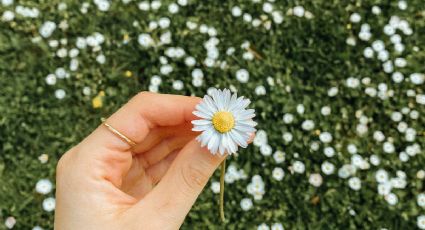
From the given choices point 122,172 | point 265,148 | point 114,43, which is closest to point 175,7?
point 114,43

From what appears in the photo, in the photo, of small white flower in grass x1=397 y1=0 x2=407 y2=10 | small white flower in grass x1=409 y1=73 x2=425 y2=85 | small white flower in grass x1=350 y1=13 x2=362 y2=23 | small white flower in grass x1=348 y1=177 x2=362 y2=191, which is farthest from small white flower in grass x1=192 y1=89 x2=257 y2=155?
small white flower in grass x1=397 y1=0 x2=407 y2=10

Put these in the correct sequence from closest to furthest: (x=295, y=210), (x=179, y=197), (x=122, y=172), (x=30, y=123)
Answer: (x=179, y=197) < (x=122, y=172) < (x=295, y=210) < (x=30, y=123)

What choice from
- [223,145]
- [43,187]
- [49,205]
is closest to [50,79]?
[43,187]

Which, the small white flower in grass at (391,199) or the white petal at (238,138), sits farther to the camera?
the small white flower in grass at (391,199)

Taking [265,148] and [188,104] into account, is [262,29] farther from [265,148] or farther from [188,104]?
[188,104]

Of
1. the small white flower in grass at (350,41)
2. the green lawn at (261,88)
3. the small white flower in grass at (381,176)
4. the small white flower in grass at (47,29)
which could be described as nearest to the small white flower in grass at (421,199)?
the green lawn at (261,88)

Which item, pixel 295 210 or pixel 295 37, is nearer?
pixel 295 210

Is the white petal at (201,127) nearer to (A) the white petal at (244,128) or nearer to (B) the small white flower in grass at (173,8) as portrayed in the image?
(A) the white petal at (244,128)
